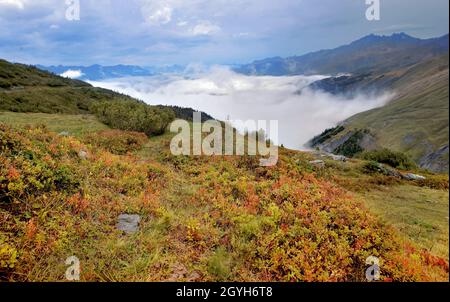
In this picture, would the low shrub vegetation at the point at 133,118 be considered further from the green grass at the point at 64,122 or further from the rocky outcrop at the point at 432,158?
the rocky outcrop at the point at 432,158

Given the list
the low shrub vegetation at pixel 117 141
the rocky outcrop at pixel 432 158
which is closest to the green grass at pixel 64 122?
the low shrub vegetation at pixel 117 141

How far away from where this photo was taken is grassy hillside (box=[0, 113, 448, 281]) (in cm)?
794

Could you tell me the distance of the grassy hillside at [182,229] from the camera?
26.1 feet

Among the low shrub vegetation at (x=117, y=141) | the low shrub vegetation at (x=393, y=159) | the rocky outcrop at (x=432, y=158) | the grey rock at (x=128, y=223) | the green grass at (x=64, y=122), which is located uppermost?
the green grass at (x=64, y=122)

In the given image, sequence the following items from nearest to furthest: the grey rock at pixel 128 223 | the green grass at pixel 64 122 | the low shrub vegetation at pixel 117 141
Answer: the grey rock at pixel 128 223 < the low shrub vegetation at pixel 117 141 < the green grass at pixel 64 122

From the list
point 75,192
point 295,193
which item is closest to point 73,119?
point 75,192

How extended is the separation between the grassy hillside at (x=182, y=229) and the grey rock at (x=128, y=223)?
0.23 metres

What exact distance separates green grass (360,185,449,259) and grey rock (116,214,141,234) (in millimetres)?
8925

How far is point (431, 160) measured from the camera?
168 m

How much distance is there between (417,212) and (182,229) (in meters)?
13.9

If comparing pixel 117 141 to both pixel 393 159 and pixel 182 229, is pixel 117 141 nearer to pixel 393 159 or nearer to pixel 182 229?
pixel 182 229

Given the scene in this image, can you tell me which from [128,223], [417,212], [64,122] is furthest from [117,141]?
[417,212]

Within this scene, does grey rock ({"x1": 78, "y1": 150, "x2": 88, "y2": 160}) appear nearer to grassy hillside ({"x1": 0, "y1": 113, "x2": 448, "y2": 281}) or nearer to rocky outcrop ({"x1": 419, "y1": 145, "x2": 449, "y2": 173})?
grassy hillside ({"x1": 0, "y1": 113, "x2": 448, "y2": 281})
